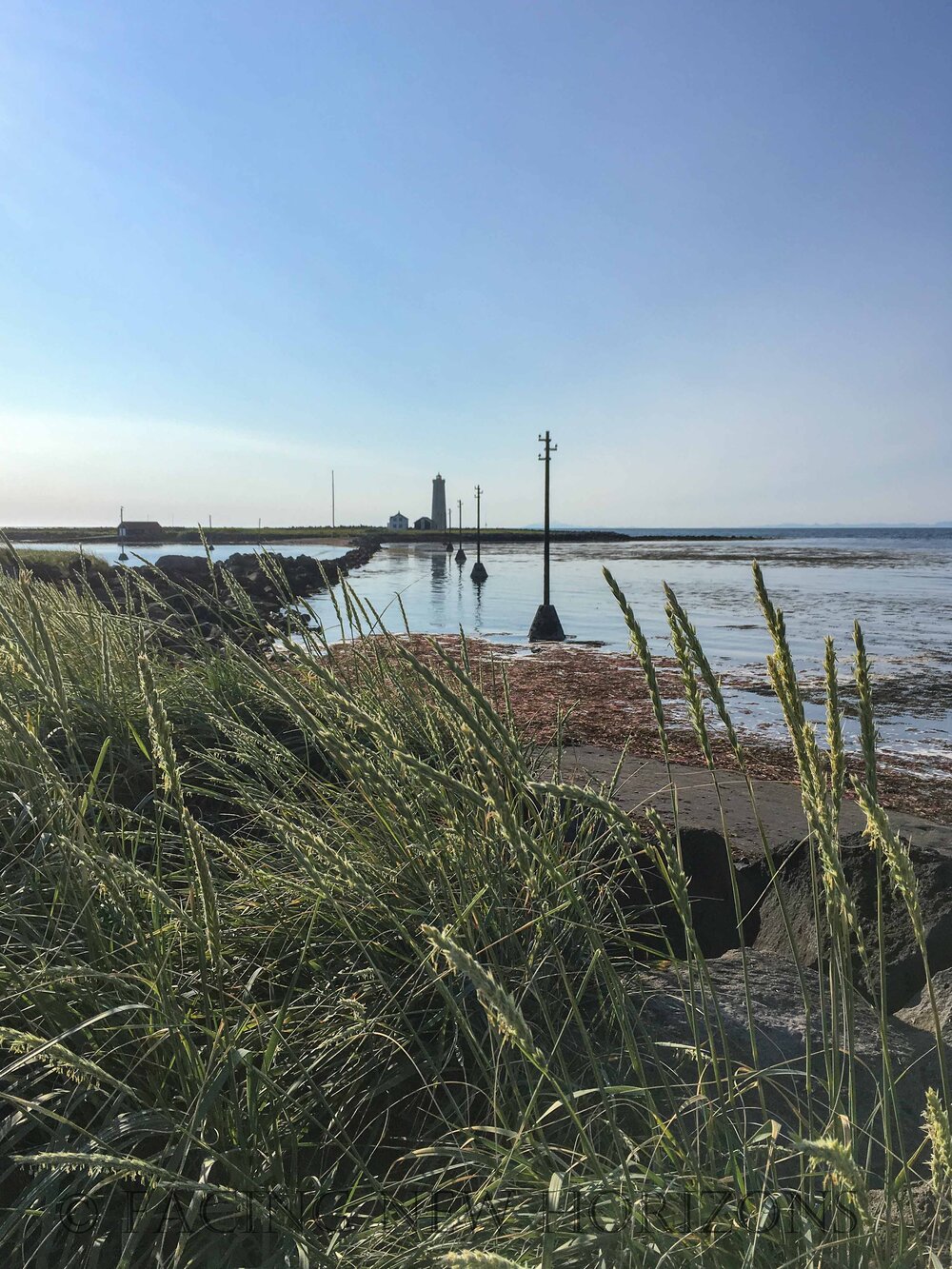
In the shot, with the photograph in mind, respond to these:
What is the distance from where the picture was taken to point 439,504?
101 m

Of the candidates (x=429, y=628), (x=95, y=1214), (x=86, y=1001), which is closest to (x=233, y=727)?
(x=86, y=1001)

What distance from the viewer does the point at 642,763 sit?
422 centimetres

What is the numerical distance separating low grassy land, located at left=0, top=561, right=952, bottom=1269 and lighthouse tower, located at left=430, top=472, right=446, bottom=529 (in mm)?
98626

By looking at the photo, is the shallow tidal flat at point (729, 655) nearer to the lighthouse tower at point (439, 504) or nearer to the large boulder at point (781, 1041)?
the large boulder at point (781, 1041)

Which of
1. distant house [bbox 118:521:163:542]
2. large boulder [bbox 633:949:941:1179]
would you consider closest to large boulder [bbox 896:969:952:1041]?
large boulder [bbox 633:949:941:1179]

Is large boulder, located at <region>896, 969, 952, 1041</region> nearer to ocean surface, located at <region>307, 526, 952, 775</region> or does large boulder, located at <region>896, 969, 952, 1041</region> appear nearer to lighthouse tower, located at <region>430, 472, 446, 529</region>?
ocean surface, located at <region>307, 526, 952, 775</region>

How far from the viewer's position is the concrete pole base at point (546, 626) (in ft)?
51.5

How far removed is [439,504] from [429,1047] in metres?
100

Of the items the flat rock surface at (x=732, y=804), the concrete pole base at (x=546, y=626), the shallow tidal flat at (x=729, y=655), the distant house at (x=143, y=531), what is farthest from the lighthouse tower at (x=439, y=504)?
the flat rock surface at (x=732, y=804)

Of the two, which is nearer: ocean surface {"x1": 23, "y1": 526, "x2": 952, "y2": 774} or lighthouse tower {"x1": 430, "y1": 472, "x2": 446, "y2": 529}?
ocean surface {"x1": 23, "y1": 526, "x2": 952, "y2": 774}

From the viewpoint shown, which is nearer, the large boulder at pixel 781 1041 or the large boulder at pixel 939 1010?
the large boulder at pixel 781 1041

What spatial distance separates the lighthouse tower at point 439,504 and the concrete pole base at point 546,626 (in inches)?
3369

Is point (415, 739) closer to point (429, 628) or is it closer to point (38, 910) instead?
point (38, 910)

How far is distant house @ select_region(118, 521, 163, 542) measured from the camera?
86812 mm
